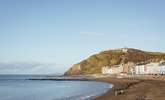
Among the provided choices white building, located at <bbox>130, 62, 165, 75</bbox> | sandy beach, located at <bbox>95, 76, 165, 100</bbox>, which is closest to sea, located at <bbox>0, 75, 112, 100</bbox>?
sandy beach, located at <bbox>95, 76, 165, 100</bbox>

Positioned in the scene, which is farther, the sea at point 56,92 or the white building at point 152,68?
the white building at point 152,68

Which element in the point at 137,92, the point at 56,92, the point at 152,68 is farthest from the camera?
the point at 152,68

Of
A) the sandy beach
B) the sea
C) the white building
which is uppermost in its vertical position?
the white building

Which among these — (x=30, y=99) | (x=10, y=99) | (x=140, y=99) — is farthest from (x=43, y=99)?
(x=140, y=99)

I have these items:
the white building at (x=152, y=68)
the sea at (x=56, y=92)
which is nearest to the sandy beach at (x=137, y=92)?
the sea at (x=56, y=92)

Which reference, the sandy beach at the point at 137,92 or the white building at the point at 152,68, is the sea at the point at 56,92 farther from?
the white building at the point at 152,68

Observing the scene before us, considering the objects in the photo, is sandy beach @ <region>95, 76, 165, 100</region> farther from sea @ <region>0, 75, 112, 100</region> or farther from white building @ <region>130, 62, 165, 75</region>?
white building @ <region>130, 62, 165, 75</region>

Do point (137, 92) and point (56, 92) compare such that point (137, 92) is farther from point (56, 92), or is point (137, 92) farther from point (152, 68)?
point (152, 68)

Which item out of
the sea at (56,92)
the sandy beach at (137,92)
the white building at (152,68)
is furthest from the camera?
the white building at (152,68)

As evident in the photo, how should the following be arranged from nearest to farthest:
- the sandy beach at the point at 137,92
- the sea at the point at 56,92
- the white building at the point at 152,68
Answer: the sandy beach at the point at 137,92 < the sea at the point at 56,92 < the white building at the point at 152,68

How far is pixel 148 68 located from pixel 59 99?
4795 inches

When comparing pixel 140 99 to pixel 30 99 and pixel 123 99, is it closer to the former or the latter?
pixel 123 99

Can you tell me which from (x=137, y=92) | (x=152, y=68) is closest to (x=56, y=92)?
(x=137, y=92)

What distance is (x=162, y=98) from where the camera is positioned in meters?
36.6
